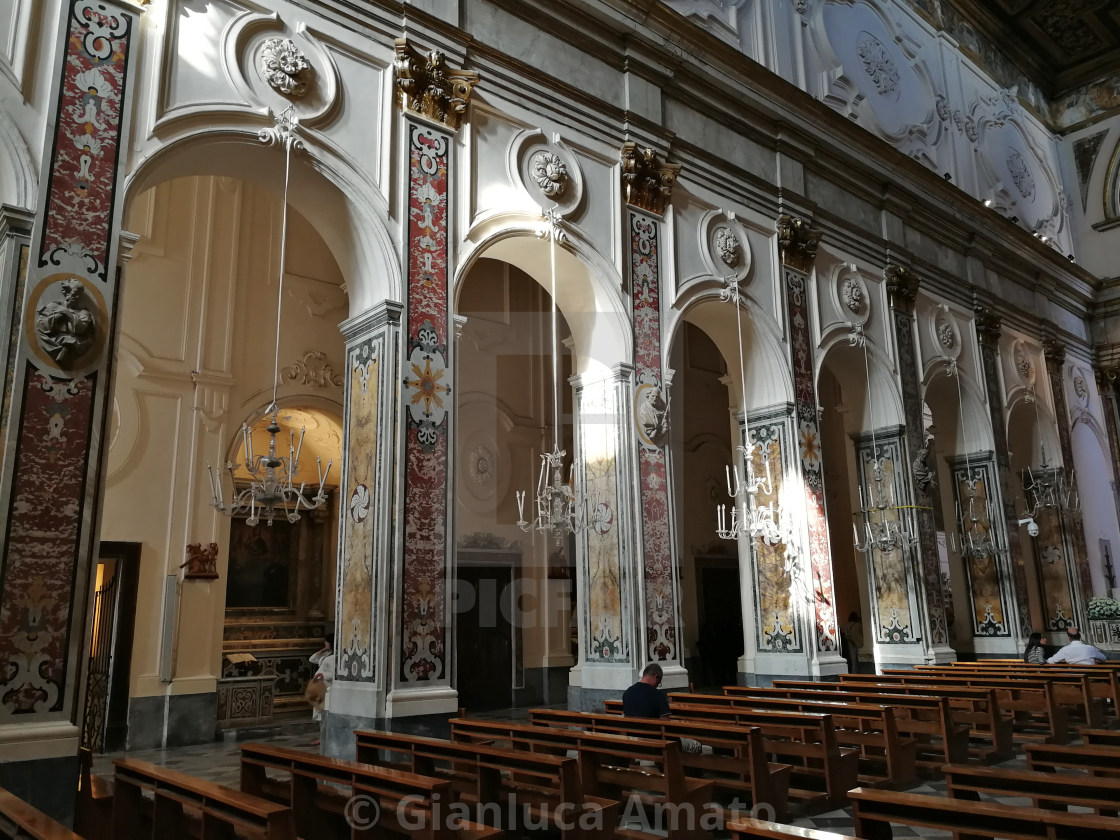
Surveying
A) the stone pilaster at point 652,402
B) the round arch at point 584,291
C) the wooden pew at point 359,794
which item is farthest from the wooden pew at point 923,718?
the wooden pew at point 359,794

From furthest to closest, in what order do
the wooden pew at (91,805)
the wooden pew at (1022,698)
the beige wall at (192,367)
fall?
the beige wall at (192,367) < the wooden pew at (1022,698) < the wooden pew at (91,805)

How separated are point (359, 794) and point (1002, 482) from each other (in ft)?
45.3

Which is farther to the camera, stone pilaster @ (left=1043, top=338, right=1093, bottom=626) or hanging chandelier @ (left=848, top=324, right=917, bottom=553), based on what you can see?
stone pilaster @ (left=1043, top=338, right=1093, bottom=626)

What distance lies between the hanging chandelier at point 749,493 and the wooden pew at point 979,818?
570 centimetres

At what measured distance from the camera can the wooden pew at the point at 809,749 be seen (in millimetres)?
5906

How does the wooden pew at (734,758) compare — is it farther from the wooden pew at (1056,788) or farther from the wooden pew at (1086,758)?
the wooden pew at (1056,788)

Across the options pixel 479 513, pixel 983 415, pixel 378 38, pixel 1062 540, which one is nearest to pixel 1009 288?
pixel 983 415

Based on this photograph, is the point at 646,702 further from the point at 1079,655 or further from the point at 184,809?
the point at 1079,655

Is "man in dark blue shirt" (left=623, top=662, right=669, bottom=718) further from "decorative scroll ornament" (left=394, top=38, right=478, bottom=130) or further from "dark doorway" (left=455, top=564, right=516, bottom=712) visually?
"dark doorway" (left=455, top=564, right=516, bottom=712)

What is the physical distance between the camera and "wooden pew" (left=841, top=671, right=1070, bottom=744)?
7984 millimetres

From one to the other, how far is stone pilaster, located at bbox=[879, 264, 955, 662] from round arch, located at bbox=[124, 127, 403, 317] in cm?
855

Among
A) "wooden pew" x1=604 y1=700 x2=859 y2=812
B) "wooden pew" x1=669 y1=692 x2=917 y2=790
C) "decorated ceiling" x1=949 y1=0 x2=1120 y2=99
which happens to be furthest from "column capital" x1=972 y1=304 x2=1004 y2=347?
"wooden pew" x1=604 y1=700 x2=859 y2=812

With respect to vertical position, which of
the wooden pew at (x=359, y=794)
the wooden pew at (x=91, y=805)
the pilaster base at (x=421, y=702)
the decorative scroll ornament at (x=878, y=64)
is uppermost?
the decorative scroll ornament at (x=878, y=64)

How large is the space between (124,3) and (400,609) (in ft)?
16.2
